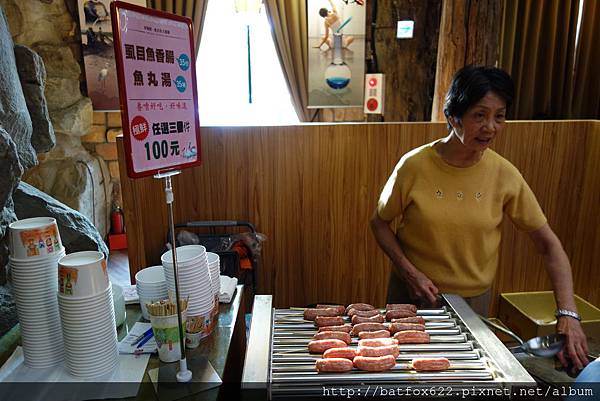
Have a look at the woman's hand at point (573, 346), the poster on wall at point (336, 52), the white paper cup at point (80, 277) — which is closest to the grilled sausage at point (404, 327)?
the woman's hand at point (573, 346)

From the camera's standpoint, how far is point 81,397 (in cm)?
96

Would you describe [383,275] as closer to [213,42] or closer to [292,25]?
[292,25]

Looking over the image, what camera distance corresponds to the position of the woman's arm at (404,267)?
1.44 metres

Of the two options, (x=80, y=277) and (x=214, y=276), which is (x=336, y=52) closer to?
(x=214, y=276)

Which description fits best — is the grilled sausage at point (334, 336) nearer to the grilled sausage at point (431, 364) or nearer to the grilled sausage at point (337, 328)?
the grilled sausage at point (337, 328)

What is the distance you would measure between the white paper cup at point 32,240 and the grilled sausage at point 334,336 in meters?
0.69

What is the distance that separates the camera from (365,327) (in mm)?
1171

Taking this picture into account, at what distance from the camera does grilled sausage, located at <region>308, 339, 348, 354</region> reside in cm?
106

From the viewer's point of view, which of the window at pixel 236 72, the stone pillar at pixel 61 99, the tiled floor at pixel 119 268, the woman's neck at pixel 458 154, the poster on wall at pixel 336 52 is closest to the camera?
the woman's neck at pixel 458 154

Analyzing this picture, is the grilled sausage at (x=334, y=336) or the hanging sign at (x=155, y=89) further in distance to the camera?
the grilled sausage at (x=334, y=336)

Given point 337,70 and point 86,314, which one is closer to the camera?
point 86,314

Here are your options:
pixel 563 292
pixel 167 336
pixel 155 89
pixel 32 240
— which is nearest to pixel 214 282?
pixel 167 336

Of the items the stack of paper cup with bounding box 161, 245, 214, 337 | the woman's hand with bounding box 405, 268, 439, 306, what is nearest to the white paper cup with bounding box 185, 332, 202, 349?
the stack of paper cup with bounding box 161, 245, 214, 337

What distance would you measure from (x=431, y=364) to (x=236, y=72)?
155 inches
